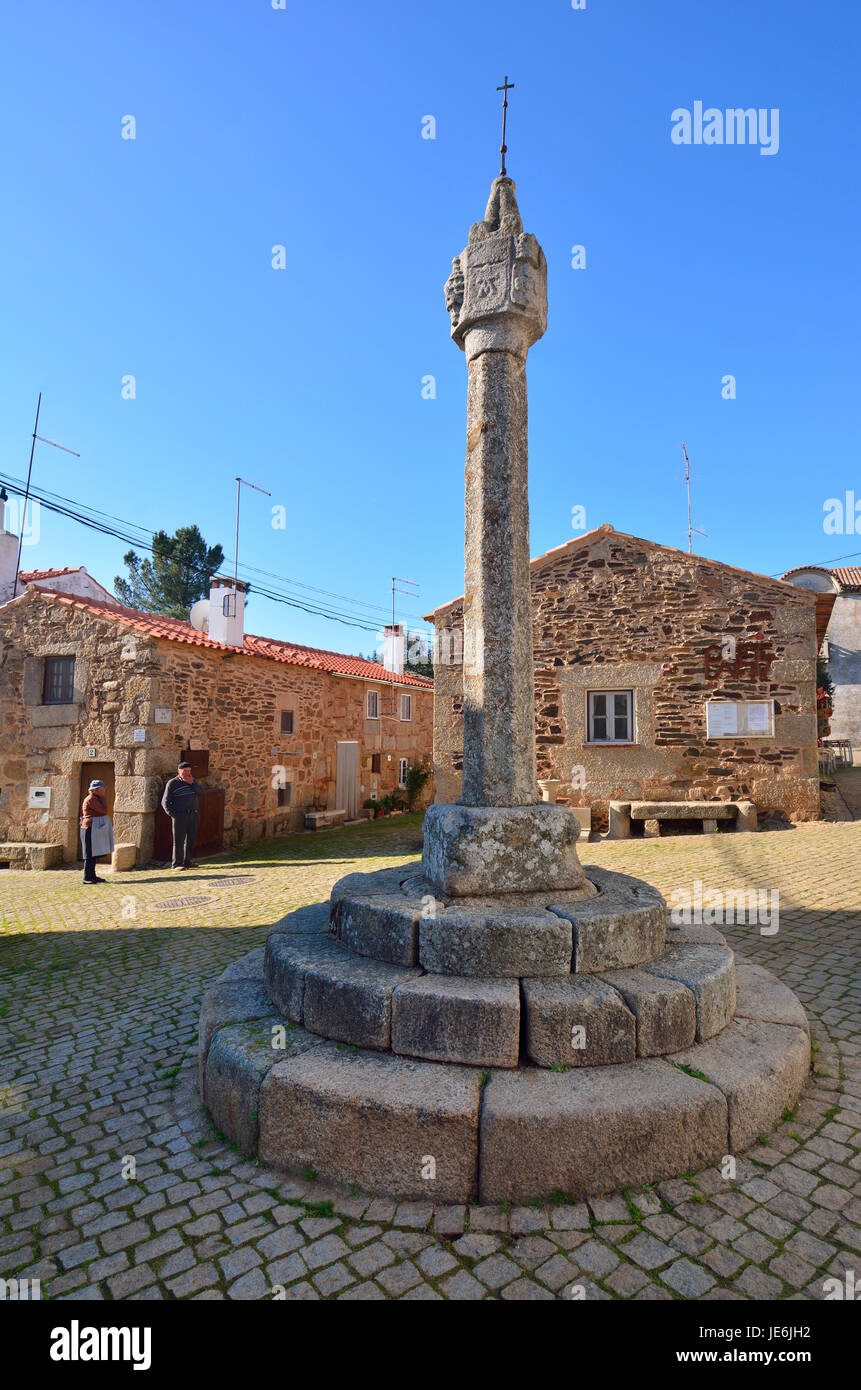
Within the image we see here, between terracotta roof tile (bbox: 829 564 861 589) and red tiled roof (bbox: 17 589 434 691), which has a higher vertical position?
terracotta roof tile (bbox: 829 564 861 589)

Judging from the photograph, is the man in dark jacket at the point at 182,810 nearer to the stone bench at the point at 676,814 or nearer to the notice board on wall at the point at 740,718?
the stone bench at the point at 676,814

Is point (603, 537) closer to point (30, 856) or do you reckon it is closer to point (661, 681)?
point (661, 681)

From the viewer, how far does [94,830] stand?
1017cm

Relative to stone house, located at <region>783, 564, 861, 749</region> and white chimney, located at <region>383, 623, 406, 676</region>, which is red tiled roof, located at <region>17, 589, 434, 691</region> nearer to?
white chimney, located at <region>383, 623, 406, 676</region>

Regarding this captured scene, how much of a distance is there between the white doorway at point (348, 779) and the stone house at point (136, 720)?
191 cm

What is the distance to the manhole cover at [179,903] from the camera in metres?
7.81

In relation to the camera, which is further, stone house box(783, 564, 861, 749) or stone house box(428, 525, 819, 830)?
stone house box(783, 564, 861, 749)

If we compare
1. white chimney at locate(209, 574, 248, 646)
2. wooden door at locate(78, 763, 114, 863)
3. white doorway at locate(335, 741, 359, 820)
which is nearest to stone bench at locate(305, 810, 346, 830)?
white doorway at locate(335, 741, 359, 820)

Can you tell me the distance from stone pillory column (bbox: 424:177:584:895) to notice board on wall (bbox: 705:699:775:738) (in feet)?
27.3

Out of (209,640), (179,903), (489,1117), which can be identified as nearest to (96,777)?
(209,640)

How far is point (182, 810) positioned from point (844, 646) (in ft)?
88.8

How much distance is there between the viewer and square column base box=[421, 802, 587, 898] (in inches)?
135
